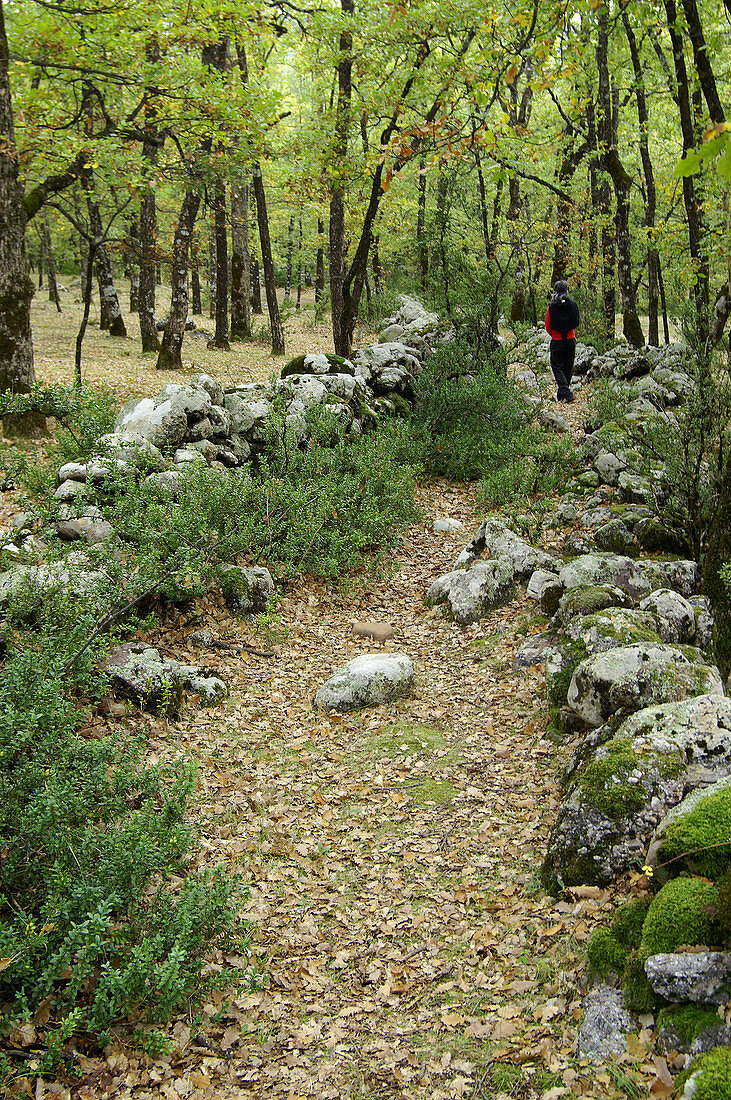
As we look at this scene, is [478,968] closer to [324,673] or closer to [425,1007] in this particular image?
[425,1007]

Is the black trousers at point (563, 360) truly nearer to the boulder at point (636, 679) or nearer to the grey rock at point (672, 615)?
the grey rock at point (672, 615)

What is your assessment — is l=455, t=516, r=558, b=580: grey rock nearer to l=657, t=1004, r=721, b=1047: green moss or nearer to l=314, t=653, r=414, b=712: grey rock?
l=314, t=653, r=414, b=712: grey rock

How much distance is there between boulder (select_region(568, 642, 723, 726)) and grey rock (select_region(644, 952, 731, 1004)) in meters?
2.17

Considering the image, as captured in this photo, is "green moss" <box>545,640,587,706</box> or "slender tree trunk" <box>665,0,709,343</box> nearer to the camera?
"green moss" <box>545,640,587,706</box>

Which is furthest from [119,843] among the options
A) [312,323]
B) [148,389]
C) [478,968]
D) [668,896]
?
[312,323]

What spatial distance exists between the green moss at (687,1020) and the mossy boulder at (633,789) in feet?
3.44

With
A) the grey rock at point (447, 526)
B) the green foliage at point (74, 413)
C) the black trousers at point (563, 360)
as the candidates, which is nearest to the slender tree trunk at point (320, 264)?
the black trousers at point (563, 360)

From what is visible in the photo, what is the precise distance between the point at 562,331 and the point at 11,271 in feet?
32.7

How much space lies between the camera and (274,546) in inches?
355

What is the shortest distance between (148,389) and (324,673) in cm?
888

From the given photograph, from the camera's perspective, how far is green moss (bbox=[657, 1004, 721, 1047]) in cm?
275

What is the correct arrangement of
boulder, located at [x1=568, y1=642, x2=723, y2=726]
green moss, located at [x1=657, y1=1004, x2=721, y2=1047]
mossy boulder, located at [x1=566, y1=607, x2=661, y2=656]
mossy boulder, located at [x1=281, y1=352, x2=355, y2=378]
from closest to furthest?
green moss, located at [x1=657, y1=1004, x2=721, y2=1047] → boulder, located at [x1=568, y1=642, x2=723, y2=726] → mossy boulder, located at [x1=566, y1=607, x2=661, y2=656] → mossy boulder, located at [x1=281, y1=352, x2=355, y2=378]

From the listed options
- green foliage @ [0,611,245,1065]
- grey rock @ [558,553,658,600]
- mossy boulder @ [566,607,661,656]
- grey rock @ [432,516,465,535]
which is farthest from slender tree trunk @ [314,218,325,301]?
green foliage @ [0,611,245,1065]

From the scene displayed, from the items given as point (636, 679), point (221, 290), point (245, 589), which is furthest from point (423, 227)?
point (636, 679)
